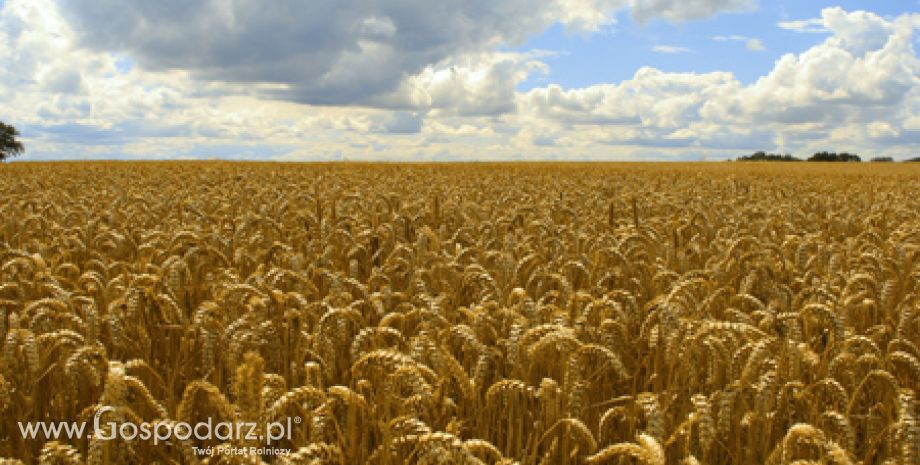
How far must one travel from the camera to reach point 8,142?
71.5m

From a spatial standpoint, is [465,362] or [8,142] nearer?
[465,362]

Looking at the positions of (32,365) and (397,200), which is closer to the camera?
(32,365)

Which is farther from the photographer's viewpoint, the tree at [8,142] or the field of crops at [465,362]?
the tree at [8,142]

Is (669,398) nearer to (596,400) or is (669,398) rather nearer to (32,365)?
(596,400)

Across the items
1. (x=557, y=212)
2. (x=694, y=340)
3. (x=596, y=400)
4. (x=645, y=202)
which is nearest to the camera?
(x=694, y=340)

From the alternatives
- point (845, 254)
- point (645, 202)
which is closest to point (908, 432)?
point (845, 254)

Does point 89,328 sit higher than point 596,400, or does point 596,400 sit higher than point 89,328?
point 89,328

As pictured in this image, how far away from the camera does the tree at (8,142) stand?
7125 cm

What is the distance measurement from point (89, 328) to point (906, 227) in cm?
830

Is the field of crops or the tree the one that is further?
the tree

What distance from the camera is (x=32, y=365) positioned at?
2.68m

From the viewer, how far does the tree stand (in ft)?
234

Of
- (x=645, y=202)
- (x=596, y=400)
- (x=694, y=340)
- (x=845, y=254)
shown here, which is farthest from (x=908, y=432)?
(x=645, y=202)

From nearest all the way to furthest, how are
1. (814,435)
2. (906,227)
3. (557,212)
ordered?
1. (814,435)
2. (906,227)
3. (557,212)
